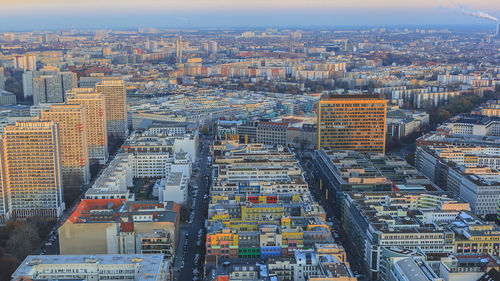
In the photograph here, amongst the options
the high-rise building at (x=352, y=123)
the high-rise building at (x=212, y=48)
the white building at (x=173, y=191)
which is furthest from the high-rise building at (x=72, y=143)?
the high-rise building at (x=212, y=48)

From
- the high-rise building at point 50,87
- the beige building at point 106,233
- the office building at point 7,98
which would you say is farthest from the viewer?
the office building at point 7,98

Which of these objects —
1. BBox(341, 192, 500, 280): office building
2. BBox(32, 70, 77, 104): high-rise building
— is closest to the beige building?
BBox(341, 192, 500, 280): office building

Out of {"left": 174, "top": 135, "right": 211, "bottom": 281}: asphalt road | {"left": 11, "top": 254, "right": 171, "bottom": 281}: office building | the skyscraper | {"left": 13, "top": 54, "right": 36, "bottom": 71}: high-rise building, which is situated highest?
{"left": 13, "top": 54, "right": 36, "bottom": 71}: high-rise building

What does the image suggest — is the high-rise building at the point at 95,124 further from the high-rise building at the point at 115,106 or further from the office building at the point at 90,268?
the office building at the point at 90,268

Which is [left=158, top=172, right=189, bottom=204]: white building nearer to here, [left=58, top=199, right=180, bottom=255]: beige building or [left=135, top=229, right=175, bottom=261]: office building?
[left=58, top=199, right=180, bottom=255]: beige building

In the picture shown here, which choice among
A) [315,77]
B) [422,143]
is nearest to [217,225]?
[422,143]

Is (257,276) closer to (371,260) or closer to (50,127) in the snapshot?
(371,260)

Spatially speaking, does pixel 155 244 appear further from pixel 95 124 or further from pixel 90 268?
pixel 95 124

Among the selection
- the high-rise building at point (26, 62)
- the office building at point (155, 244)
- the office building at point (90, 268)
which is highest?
the high-rise building at point (26, 62)
